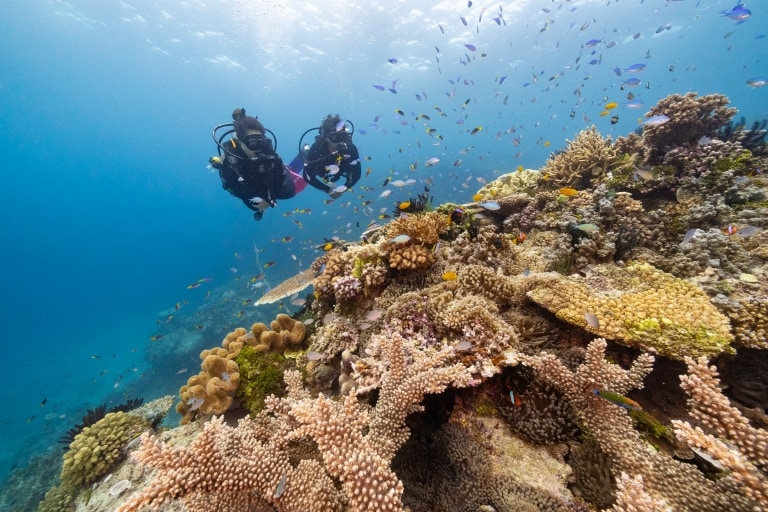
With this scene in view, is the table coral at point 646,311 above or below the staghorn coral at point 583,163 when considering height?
below

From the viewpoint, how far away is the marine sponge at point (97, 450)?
19.2 feet

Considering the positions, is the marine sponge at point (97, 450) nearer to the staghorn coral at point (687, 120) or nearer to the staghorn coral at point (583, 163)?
the staghorn coral at point (583, 163)

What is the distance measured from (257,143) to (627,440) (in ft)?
34.8

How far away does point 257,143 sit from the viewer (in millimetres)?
9578

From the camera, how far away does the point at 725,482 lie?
6.65ft

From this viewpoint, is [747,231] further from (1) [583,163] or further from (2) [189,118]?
(2) [189,118]

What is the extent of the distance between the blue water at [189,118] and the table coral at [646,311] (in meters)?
5.32

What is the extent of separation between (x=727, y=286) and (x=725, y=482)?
2.90 m

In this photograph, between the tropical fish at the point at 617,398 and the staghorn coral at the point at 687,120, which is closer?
the tropical fish at the point at 617,398

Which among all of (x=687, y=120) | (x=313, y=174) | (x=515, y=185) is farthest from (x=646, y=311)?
(x=313, y=174)

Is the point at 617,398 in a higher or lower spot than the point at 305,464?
higher

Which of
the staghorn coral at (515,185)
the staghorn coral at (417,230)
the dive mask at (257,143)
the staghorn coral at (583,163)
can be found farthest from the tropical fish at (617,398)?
the dive mask at (257,143)

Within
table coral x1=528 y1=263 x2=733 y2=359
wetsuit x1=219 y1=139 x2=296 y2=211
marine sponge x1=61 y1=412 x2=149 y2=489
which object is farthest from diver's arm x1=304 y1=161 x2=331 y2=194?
table coral x1=528 y1=263 x2=733 y2=359

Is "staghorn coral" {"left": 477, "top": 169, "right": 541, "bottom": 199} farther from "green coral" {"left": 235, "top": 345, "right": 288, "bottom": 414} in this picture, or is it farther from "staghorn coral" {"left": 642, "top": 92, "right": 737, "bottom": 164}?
"green coral" {"left": 235, "top": 345, "right": 288, "bottom": 414}
